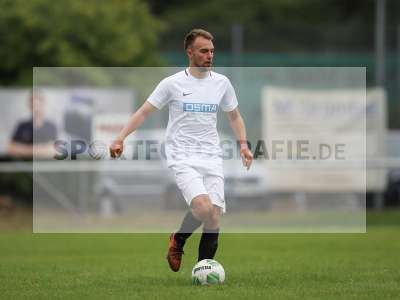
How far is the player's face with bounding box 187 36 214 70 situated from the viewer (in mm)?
8805

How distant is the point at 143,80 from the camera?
21.4 metres

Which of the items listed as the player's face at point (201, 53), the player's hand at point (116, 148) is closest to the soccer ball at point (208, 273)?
the player's hand at point (116, 148)

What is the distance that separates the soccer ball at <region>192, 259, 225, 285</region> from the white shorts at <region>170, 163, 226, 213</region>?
0.51 m

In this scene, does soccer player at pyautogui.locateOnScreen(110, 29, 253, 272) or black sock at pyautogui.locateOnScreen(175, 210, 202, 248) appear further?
black sock at pyautogui.locateOnScreen(175, 210, 202, 248)

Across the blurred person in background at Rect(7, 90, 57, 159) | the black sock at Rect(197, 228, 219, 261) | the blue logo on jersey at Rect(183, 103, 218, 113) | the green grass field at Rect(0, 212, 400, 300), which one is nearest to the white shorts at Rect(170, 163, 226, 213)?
the black sock at Rect(197, 228, 219, 261)

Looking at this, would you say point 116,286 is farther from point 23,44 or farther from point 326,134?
point 23,44

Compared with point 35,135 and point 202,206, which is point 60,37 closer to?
point 35,135

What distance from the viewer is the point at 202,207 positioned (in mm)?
8672

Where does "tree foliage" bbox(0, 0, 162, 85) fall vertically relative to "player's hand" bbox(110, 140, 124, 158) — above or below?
above

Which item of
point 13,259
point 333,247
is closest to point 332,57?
point 333,247

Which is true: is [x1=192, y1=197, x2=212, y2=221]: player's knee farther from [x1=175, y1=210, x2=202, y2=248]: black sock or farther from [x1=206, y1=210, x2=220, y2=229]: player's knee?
[x1=175, y1=210, x2=202, y2=248]: black sock

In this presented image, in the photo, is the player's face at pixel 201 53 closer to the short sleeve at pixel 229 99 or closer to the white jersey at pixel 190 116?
the white jersey at pixel 190 116

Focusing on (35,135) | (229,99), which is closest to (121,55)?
(35,135)

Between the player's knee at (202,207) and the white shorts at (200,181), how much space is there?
0.05 meters
